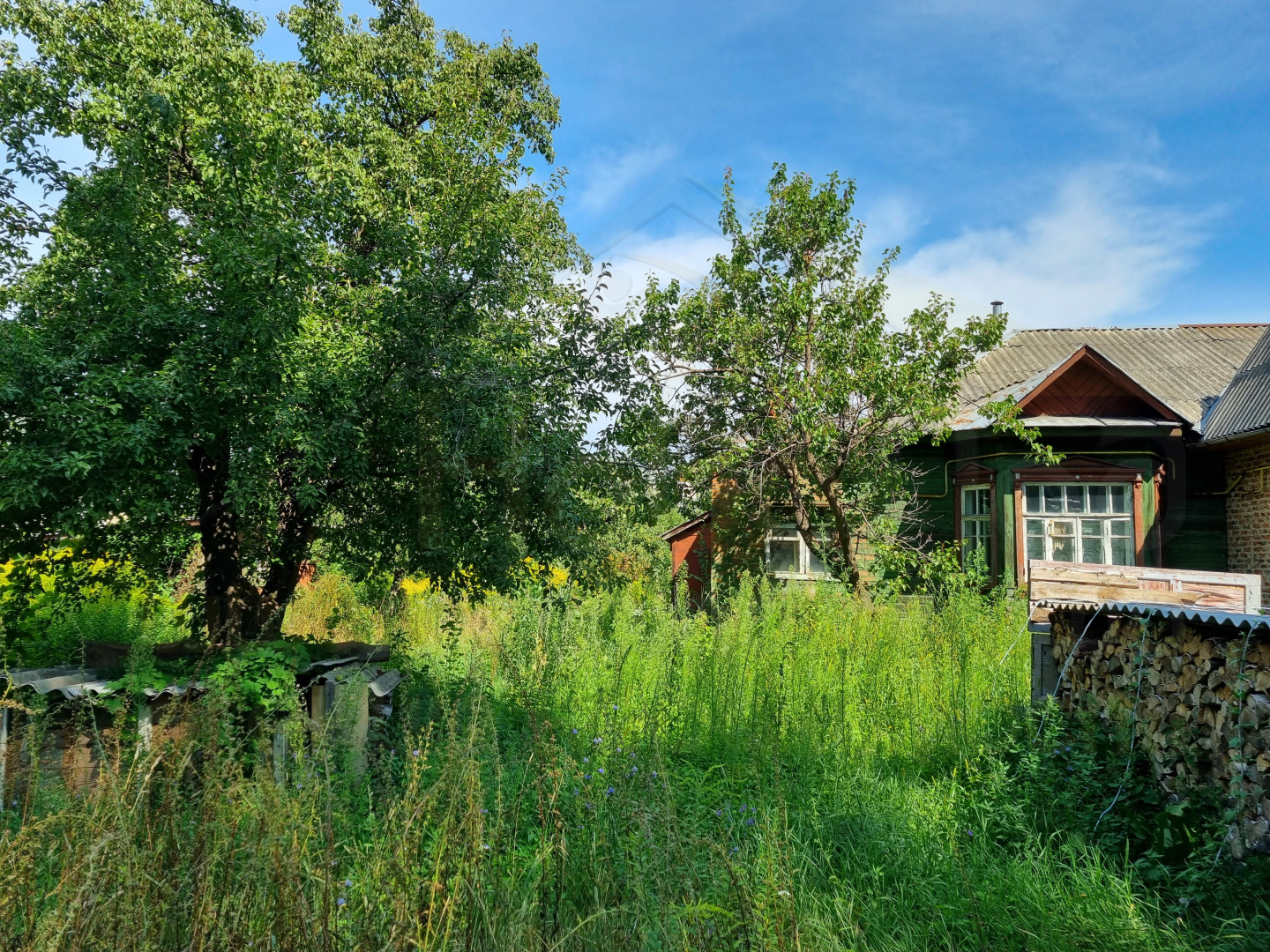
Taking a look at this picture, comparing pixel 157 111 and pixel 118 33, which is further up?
pixel 118 33

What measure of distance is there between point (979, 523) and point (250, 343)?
11.9 meters

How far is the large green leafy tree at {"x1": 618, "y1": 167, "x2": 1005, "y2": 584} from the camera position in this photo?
10188mm

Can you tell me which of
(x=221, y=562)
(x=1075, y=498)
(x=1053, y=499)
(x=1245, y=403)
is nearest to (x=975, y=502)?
(x=1053, y=499)

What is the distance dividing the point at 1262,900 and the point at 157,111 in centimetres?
826

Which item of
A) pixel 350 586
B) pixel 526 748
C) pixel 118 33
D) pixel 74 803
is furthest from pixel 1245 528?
pixel 118 33

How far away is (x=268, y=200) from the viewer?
5828 millimetres

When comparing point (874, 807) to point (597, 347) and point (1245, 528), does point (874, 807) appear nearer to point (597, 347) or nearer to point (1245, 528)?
point (597, 347)

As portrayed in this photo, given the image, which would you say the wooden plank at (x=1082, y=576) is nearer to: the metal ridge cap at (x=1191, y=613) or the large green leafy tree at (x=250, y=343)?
the metal ridge cap at (x=1191, y=613)

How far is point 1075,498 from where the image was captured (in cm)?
1230

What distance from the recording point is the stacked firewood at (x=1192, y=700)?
360cm

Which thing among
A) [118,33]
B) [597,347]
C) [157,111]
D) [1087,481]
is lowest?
[1087,481]

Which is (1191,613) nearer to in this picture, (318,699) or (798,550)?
(318,699)

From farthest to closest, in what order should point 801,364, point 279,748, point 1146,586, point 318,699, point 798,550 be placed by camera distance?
point 798,550 → point 801,364 → point 1146,586 → point 318,699 → point 279,748

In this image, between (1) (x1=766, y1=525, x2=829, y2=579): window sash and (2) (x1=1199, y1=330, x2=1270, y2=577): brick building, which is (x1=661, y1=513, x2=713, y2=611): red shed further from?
(2) (x1=1199, y1=330, x2=1270, y2=577): brick building
